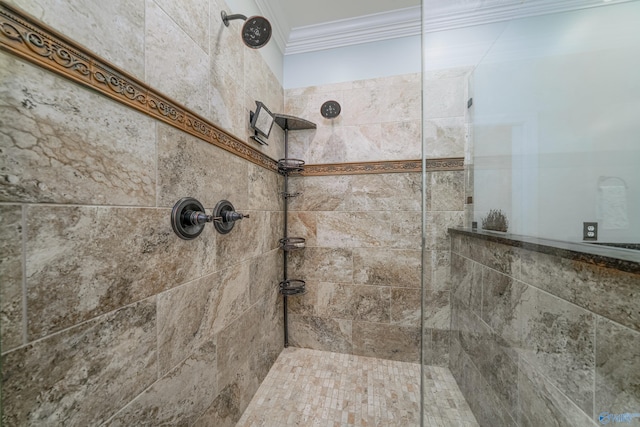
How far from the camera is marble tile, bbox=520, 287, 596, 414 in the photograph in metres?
0.57

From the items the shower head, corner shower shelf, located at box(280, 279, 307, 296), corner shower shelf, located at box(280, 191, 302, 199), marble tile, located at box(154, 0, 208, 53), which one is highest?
the shower head

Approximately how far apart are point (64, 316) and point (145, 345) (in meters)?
0.25

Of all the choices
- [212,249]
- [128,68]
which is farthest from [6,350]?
[128,68]

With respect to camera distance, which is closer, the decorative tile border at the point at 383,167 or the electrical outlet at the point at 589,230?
the electrical outlet at the point at 589,230

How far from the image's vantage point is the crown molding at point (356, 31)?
1.50 m

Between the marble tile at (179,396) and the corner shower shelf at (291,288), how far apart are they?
68cm

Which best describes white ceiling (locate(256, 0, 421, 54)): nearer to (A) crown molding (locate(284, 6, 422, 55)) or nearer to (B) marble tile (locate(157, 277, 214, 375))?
(A) crown molding (locate(284, 6, 422, 55))

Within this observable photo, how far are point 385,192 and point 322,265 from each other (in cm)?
76

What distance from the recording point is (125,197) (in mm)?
569

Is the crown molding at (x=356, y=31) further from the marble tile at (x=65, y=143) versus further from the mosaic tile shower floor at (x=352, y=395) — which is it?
the mosaic tile shower floor at (x=352, y=395)

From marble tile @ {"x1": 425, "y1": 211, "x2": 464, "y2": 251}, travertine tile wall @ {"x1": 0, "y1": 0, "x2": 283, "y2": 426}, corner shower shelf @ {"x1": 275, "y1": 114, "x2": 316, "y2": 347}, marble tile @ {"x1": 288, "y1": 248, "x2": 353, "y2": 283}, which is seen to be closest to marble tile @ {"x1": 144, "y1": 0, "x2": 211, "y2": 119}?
travertine tile wall @ {"x1": 0, "y1": 0, "x2": 283, "y2": 426}

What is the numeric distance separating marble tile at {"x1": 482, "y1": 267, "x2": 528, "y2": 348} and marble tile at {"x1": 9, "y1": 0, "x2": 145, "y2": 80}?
1.56 m

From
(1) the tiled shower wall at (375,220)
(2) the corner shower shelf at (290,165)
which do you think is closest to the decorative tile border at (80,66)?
(2) the corner shower shelf at (290,165)

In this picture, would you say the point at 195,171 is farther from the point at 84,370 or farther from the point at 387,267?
the point at 387,267
